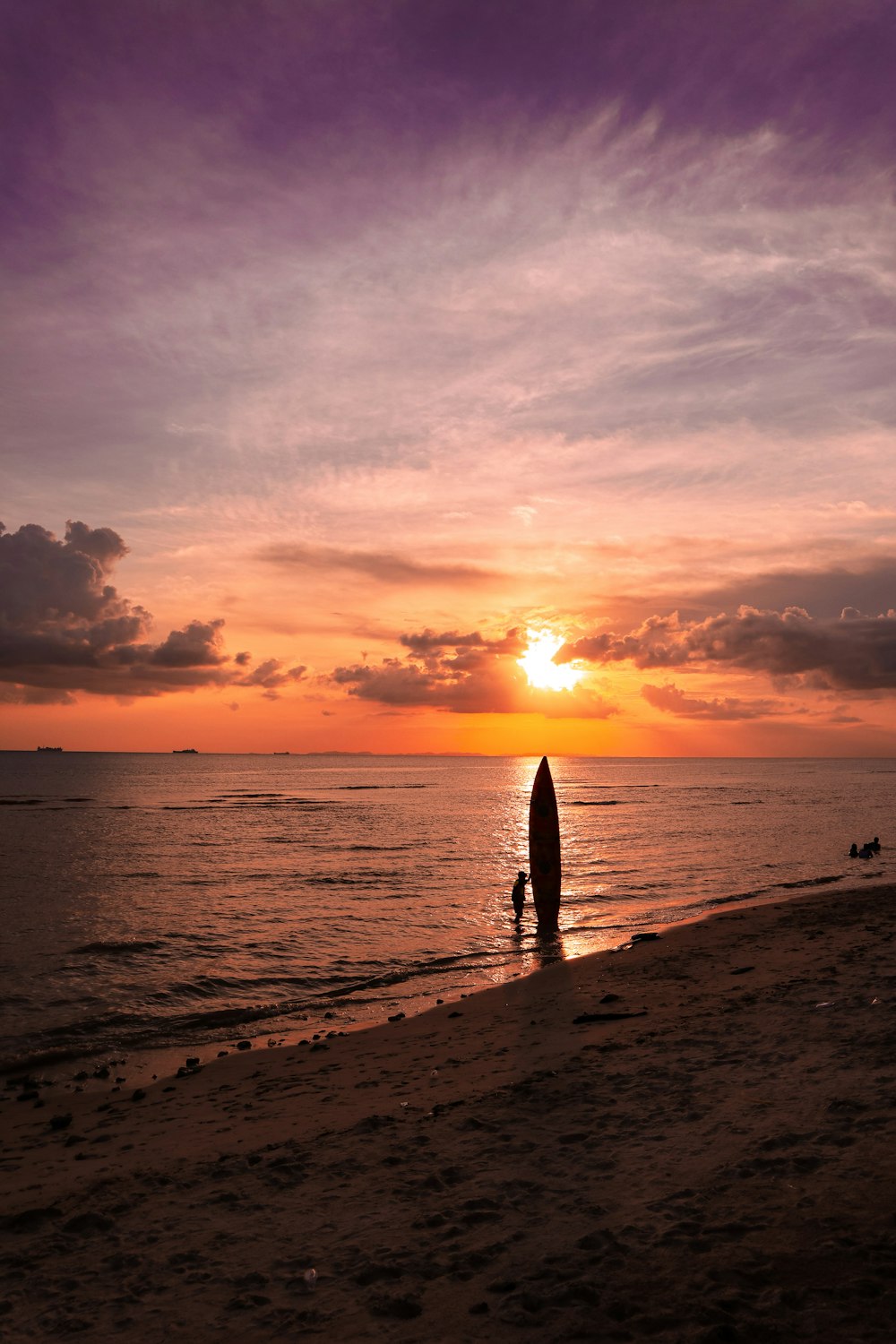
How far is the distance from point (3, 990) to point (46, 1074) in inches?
217

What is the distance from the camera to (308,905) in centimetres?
2583

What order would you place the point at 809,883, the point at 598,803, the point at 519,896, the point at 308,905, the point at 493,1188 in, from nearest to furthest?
the point at 493,1188, the point at 519,896, the point at 308,905, the point at 809,883, the point at 598,803

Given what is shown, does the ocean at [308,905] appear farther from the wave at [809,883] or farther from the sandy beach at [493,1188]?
the sandy beach at [493,1188]

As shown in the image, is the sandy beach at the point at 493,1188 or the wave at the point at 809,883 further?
the wave at the point at 809,883

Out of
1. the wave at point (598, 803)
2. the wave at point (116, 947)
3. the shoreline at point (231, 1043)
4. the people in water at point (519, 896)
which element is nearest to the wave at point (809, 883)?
the people in water at point (519, 896)

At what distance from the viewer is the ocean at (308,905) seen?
15016 mm

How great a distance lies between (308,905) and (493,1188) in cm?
2052

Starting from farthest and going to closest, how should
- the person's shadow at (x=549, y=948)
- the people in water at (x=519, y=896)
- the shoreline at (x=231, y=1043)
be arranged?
the people in water at (x=519, y=896) < the person's shadow at (x=549, y=948) < the shoreline at (x=231, y=1043)

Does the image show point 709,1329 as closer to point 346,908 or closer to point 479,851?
point 346,908

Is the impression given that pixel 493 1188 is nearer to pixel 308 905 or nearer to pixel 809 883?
pixel 308 905

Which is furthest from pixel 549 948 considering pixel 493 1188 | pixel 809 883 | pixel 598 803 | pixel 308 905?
pixel 598 803

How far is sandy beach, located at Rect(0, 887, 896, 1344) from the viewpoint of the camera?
470 cm

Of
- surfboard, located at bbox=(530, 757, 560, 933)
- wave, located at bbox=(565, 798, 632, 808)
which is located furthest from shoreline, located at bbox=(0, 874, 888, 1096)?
wave, located at bbox=(565, 798, 632, 808)

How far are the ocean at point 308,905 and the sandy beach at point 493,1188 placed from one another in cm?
362
